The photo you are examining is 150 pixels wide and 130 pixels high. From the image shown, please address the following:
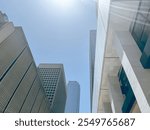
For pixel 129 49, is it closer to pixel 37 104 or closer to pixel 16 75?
pixel 16 75

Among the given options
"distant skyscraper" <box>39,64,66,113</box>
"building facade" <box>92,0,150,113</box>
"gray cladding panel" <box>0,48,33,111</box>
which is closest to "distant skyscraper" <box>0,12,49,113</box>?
"gray cladding panel" <box>0,48,33,111</box>

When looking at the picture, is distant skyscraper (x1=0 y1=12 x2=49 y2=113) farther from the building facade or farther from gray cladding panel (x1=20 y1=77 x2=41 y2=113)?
the building facade

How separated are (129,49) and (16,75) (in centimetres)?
3444

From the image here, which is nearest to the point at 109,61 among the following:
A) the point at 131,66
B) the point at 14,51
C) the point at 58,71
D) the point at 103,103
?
the point at 131,66

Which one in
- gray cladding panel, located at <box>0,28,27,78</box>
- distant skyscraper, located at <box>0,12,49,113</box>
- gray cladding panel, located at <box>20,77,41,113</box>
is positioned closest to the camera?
distant skyscraper, located at <box>0,12,49,113</box>

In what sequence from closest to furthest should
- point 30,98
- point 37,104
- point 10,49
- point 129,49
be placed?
point 129,49 → point 10,49 → point 30,98 → point 37,104

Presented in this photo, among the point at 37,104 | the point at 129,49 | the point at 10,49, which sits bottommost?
the point at 37,104

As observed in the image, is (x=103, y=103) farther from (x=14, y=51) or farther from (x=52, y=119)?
(x=14, y=51)

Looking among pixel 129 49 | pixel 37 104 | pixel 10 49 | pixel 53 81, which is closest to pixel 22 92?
pixel 37 104

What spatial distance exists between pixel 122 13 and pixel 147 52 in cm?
364

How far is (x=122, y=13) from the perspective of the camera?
12.4 metres

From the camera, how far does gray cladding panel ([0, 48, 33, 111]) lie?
35656mm

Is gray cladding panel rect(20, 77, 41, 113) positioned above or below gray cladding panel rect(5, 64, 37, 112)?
below

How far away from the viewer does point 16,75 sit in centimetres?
4319
